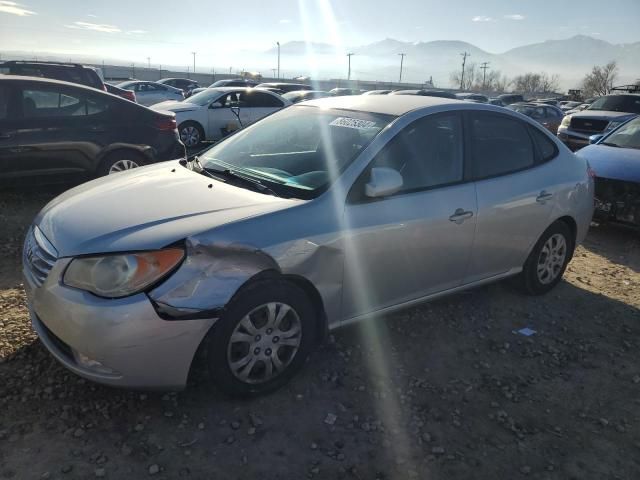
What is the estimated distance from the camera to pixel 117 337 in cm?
235

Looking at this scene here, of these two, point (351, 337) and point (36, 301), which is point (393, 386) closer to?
point (351, 337)

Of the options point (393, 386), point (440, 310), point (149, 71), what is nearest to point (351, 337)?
point (393, 386)

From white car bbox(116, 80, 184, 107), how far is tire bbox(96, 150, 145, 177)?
1388 centimetres

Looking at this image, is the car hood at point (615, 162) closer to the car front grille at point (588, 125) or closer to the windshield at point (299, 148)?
the windshield at point (299, 148)

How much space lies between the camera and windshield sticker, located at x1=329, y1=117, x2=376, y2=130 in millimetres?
3352

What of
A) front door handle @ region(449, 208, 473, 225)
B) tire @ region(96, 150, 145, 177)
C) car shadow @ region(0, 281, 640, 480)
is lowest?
car shadow @ region(0, 281, 640, 480)

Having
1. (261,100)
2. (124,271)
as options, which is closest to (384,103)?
(124,271)

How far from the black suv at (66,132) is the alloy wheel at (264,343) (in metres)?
4.33

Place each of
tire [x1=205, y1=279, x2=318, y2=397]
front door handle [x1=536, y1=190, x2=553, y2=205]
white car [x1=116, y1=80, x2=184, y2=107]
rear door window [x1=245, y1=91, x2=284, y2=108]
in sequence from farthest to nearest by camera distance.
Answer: white car [x1=116, y1=80, x2=184, y2=107] → rear door window [x1=245, y1=91, x2=284, y2=108] → front door handle [x1=536, y1=190, x2=553, y2=205] → tire [x1=205, y1=279, x2=318, y2=397]

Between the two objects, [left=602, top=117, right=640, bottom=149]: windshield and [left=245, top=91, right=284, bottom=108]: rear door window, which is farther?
[left=245, top=91, right=284, bottom=108]: rear door window

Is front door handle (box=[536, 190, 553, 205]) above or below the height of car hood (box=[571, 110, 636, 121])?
below

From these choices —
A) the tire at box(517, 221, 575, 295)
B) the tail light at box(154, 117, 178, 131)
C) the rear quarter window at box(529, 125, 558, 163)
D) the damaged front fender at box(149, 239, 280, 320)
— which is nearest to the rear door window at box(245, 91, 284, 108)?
the tail light at box(154, 117, 178, 131)

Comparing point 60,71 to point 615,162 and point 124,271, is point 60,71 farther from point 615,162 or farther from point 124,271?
point 615,162

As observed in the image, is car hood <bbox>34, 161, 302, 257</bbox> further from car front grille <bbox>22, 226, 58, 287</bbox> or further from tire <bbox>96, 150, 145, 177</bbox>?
tire <bbox>96, 150, 145, 177</bbox>
